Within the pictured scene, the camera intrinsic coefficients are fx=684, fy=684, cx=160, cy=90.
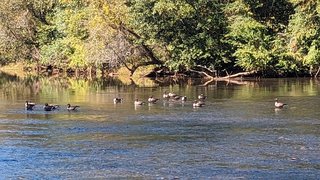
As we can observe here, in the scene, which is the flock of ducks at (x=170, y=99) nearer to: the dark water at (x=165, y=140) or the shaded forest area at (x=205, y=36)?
the dark water at (x=165, y=140)

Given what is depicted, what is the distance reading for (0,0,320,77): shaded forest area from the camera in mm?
62031

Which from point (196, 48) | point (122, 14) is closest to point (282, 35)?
point (196, 48)

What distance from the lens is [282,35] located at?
6438 centimetres

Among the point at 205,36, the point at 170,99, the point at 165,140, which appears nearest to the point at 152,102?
the point at 170,99

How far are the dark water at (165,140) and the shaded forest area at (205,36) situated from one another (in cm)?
2284

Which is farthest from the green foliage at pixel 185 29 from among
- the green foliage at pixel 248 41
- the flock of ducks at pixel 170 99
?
the flock of ducks at pixel 170 99

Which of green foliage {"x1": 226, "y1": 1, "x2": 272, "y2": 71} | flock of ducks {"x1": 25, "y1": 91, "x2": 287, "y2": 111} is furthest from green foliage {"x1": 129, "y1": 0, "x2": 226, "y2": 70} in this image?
flock of ducks {"x1": 25, "y1": 91, "x2": 287, "y2": 111}

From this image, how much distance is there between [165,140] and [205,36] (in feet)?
141

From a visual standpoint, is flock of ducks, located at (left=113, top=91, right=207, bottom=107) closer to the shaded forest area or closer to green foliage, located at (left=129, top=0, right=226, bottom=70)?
the shaded forest area

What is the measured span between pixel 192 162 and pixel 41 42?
66841 mm

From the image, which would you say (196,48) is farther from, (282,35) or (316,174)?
(316,174)

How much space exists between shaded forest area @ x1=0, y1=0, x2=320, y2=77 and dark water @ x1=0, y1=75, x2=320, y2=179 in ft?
74.9

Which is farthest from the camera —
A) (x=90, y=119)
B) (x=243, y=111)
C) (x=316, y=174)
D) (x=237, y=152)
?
(x=243, y=111)

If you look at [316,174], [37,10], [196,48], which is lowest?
[316,174]
